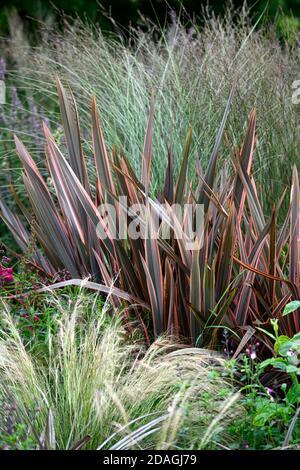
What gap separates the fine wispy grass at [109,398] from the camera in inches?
103

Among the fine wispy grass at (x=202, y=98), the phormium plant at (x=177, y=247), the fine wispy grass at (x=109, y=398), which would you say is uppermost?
the fine wispy grass at (x=202, y=98)

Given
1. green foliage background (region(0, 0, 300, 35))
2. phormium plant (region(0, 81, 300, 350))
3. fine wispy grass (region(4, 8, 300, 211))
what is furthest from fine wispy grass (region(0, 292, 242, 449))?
green foliage background (region(0, 0, 300, 35))

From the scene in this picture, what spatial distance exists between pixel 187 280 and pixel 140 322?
0.27m

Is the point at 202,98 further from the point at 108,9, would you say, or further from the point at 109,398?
the point at 108,9

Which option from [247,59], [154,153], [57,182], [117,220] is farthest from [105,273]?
[247,59]

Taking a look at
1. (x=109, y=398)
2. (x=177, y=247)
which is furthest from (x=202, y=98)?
(x=109, y=398)

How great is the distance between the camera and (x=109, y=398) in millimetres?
2676

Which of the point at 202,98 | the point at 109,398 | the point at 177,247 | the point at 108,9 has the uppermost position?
the point at 108,9

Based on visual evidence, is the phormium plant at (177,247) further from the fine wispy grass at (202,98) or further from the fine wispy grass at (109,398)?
the fine wispy grass at (202,98)

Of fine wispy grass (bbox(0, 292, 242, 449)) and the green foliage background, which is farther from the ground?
the green foliage background

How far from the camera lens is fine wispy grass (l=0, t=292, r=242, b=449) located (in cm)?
263

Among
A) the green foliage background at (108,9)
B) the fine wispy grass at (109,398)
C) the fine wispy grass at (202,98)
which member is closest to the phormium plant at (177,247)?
the fine wispy grass at (109,398)

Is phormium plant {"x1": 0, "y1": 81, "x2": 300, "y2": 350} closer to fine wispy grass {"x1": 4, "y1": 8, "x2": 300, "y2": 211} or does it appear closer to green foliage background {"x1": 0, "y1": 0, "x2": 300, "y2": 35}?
fine wispy grass {"x1": 4, "y1": 8, "x2": 300, "y2": 211}
